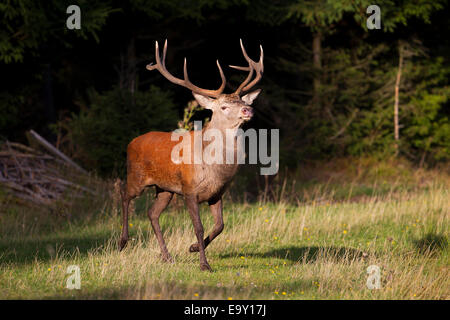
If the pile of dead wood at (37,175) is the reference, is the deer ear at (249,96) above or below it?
above

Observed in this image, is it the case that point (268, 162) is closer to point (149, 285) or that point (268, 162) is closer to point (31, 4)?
point (31, 4)

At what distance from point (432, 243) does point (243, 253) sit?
2.56 metres

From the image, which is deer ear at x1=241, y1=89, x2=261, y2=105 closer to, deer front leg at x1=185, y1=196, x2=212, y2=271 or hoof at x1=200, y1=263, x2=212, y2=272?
deer front leg at x1=185, y1=196, x2=212, y2=271

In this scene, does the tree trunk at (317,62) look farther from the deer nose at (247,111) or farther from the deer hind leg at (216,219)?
the deer nose at (247,111)

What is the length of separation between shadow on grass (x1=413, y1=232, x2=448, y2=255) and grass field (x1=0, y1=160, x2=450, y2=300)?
2cm

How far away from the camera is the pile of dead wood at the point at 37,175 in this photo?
39.0 feet

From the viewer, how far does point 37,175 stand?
12.6 meters

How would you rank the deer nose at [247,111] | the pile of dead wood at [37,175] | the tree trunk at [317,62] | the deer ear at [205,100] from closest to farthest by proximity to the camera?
1. the deer nose at [247,111]
2. the deer ear at [205,100]
3. the pile of dead wood at [37,175]
4. the tree trunk at [317,62]

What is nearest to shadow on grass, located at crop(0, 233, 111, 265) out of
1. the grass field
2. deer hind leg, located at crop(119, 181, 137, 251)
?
the grass field

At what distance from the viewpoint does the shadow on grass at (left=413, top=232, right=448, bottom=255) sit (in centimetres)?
849

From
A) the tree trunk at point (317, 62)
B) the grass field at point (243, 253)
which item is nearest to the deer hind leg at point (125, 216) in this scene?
the grass field at point (243, 253)

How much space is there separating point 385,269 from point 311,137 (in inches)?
420

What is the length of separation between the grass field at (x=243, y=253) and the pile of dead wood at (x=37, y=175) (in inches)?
14.0

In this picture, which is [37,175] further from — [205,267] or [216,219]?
[205,267]
